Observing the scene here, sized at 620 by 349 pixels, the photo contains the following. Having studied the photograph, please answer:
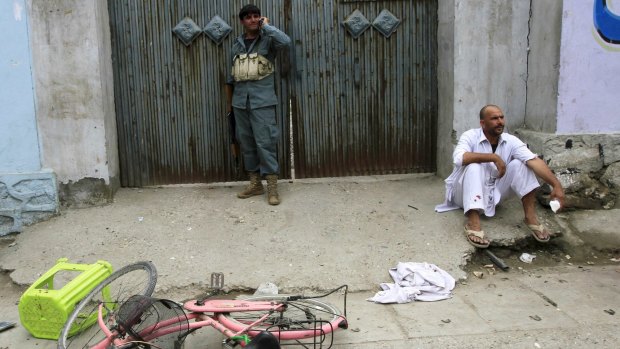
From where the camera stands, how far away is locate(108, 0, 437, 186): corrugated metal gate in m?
5.50

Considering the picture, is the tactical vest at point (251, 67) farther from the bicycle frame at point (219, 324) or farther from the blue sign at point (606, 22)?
the blue sign at point (606, 22)

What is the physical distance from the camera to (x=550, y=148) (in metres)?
4.99

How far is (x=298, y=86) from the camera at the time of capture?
5652 millimetres

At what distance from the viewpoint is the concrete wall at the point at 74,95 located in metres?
4.98

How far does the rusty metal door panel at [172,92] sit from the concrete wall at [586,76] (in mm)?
2526

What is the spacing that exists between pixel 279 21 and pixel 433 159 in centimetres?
209

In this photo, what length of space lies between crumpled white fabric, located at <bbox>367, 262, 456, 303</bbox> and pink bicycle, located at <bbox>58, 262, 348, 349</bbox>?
68 cm

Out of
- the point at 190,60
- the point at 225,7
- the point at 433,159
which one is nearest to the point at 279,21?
the point at 225,7

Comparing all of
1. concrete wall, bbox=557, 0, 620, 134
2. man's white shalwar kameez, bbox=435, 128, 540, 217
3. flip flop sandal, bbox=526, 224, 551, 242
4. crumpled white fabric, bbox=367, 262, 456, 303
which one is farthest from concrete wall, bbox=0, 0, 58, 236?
concrete wall, bbox=557, 0, 620, 134

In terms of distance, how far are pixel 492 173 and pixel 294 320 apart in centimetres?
233

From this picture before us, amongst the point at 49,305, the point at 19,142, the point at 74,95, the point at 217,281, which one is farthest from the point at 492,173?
the point at 19,142

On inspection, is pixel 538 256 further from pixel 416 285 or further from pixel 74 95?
pixel 74 95

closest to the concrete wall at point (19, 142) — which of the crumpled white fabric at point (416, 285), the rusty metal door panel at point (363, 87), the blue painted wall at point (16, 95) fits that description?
the blue painted wall at point (16, 95)

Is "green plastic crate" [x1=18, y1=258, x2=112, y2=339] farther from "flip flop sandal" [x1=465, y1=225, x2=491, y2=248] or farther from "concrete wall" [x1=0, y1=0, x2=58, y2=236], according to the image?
"flip flop sandal" [x1=465, y1=225, x2=491, y2=248]
